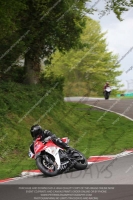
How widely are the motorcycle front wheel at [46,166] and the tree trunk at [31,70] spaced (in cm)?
1619

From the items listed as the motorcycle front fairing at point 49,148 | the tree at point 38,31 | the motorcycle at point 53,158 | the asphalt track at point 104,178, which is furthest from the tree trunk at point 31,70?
the motorcycle front fairing at point 49,148

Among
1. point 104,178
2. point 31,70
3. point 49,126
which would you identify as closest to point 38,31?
point 31,70

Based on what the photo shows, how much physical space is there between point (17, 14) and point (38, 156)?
1483 centimetres

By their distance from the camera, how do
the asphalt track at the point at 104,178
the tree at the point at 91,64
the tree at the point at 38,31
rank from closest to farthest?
the asphalt track at the point at 104,178
the tree at the point at 38,31
the tree at the point at 91,64

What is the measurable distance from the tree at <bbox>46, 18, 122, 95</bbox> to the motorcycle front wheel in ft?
197

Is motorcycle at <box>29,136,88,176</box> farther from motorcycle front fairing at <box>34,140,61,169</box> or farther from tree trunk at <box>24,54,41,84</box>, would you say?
tree trunk at <box>24,54,41,84</box>

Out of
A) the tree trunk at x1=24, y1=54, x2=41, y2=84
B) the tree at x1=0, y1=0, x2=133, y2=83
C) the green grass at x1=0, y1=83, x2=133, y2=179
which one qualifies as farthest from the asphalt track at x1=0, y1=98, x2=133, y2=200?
the tree trunk at x1=24, y1=54, x2=41, y2=84

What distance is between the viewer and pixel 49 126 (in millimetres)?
25938

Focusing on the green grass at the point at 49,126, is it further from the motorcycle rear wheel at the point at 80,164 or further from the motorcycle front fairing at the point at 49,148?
the motorcycle rear wheel at the point at 80,164

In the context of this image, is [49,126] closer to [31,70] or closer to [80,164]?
[31,70]

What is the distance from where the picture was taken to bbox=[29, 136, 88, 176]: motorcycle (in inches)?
548

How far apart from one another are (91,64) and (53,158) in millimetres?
61392

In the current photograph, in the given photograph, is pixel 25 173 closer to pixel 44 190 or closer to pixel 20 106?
pixel 44 190

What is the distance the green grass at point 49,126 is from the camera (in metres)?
20.8
